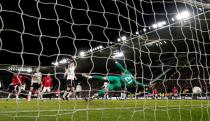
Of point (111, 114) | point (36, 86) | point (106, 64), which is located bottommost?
point (111, 114)

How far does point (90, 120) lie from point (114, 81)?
797cm

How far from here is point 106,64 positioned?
4.46 m

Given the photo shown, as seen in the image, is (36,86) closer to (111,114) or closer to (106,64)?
(111,114)

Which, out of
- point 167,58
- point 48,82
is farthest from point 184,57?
point 48,82

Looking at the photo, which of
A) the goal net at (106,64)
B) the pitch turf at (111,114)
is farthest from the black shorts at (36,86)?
the pitch turf at (111,114)

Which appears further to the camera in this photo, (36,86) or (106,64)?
(36,86)

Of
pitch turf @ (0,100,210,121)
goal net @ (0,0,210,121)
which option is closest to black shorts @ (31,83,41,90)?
goal net @ (0,0,210,121)

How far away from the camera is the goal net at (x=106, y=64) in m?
4.45

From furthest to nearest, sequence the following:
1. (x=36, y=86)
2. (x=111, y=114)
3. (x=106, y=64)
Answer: (x=36, y=86) → (x=111, y=114) → (x=106, y=64)

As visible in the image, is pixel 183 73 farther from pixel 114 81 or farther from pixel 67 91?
pixel 67 91

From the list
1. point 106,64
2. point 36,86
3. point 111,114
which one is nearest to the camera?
point 106,64

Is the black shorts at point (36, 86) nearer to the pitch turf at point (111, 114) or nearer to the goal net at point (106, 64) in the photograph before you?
the goal net at point (106, 64)

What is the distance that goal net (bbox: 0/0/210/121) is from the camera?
14.6ft

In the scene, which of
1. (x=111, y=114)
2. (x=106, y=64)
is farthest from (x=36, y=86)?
(x=106, y=64)
